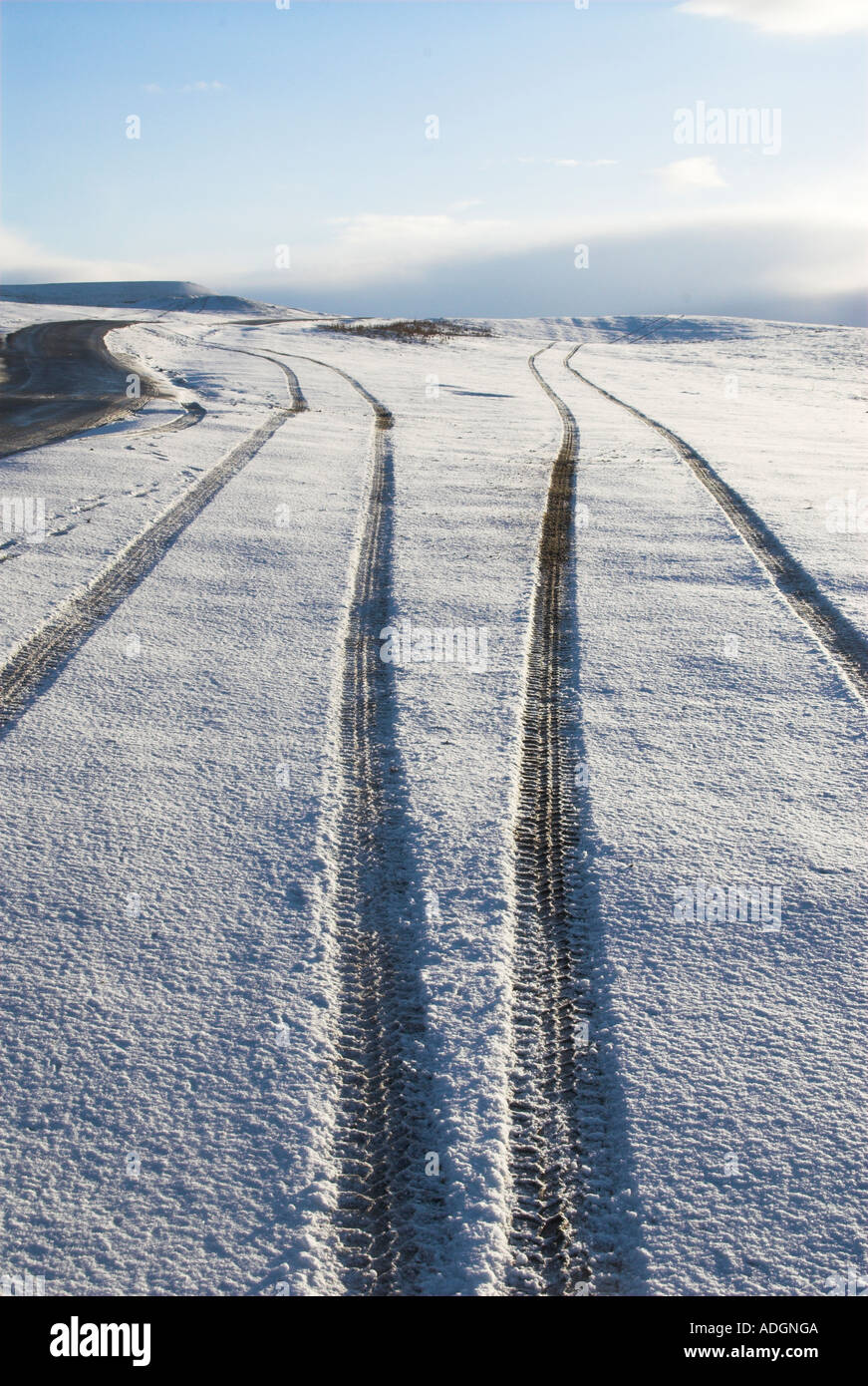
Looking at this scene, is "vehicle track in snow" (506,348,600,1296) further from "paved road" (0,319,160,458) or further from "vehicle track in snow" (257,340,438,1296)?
"paved road" (0,319,160,458)

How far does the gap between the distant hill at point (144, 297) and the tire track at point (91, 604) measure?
118ft

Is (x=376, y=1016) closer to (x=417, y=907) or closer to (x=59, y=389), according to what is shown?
(x=417, y=907)

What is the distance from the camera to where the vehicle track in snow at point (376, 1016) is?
218 centimetres

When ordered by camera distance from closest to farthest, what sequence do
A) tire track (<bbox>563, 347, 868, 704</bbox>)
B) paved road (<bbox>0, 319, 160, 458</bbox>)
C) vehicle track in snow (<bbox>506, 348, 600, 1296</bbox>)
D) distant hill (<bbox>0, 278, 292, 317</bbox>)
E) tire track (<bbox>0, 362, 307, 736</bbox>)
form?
vehicle track in snow (<bbox>506, 348, 600, 1296</bbox>) → tire track (<bbox>0, 362, 307, 736</bbox>) → tire track (<bbox>563, 347, 868, 704</bbox>) → paved road (<bbox>0, 319, 160, 458</bbox>) → distant hill (<bbox>0, 278, 292, 317</bbox>)

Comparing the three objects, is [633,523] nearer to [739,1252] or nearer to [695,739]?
[695,739]

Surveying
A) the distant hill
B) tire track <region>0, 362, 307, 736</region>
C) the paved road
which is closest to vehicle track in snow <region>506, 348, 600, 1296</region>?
tire track <region>0, 362, 307, 736</region>

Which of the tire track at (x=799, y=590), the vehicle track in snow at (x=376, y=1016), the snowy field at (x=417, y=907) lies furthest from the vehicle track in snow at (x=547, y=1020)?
the tire track at (x=799, y=590)

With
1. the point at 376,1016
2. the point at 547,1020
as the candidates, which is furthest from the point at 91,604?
the point at 547,1020

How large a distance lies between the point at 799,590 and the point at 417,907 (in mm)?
3942

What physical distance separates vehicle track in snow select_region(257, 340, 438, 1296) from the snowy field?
0.01m

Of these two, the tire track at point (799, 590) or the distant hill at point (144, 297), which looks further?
the distant hill at point (144, 297)

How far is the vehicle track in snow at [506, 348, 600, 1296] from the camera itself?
2.16m

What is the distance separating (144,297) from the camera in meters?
52.0

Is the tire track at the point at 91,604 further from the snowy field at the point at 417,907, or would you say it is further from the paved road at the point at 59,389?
the paved road at the point at 59,389
